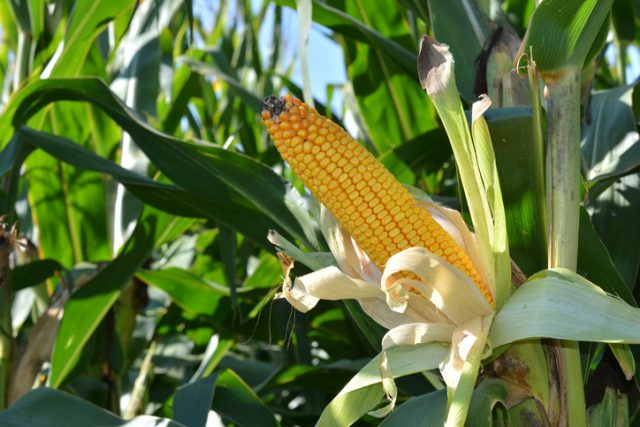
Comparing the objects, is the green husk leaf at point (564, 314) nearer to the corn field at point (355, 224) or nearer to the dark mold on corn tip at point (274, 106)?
the corn field at point (355, 224)

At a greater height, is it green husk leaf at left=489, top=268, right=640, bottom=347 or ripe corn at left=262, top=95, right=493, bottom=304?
ripe corn at left=262, top=95, right=493, bottom=304

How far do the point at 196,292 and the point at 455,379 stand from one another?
105cm

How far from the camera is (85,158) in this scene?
1.39 metres

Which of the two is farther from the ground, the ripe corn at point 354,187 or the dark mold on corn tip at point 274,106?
the dark mold on corn tip at point 274,106

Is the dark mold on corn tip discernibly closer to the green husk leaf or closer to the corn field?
the corn field

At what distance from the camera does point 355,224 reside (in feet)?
2.91

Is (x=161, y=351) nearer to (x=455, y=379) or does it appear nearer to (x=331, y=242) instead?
(x=331, y=242)

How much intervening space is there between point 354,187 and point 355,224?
42 mm

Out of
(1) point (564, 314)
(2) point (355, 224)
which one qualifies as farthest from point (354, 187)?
(1) point (564, 314)

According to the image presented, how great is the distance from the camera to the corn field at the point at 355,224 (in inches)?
33.8

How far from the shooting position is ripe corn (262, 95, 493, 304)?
2.83 feet

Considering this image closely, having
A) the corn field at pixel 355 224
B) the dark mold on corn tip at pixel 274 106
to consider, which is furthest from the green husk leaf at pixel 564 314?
the dark mold on corn tip at pixel 274 106

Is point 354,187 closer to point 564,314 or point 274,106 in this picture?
point 274,106

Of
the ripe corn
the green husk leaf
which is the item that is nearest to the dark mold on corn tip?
the ripe corn
